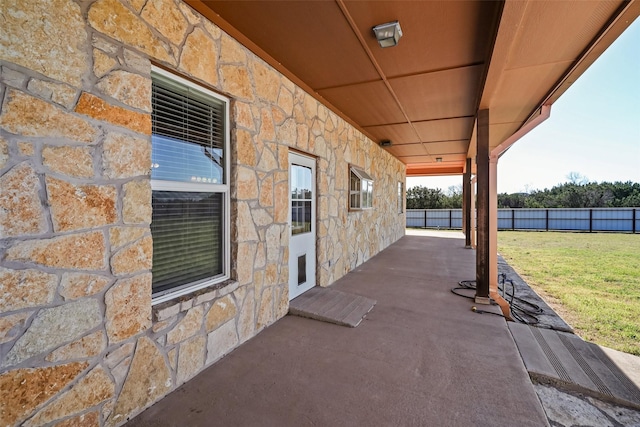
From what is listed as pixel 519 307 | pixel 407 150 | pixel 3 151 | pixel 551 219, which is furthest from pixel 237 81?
pixel 551 219

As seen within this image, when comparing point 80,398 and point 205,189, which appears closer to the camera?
point 80,398

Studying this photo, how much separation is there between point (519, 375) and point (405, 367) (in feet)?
2.96

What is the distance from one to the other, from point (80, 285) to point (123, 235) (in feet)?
1.15

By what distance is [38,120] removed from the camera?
1.44 m

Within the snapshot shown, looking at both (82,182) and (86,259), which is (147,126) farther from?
(86,259)

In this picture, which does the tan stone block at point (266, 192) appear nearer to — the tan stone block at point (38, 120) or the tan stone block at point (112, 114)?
the tan stone block at point (112, 114)

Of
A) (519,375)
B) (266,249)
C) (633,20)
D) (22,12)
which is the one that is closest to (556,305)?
(519,375)

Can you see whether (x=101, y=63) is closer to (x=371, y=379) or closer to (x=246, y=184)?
(x=246, y=184)

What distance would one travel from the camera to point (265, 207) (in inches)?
124

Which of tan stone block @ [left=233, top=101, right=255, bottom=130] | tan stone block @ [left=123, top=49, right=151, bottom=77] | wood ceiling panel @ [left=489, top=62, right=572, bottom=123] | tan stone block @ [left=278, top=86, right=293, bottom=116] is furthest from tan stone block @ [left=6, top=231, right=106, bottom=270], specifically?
wood ceiling panel @ [left=489, top=62, right=572, bottom=123]

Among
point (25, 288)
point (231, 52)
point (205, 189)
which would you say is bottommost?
point (25, 288)

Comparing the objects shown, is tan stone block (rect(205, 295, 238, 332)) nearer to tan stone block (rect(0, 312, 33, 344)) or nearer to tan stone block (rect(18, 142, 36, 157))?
tan stone block (rect(0, 312, 33, 344))

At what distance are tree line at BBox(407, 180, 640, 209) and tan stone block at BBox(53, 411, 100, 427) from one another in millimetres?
20327

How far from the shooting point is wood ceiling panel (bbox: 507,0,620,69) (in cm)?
214
